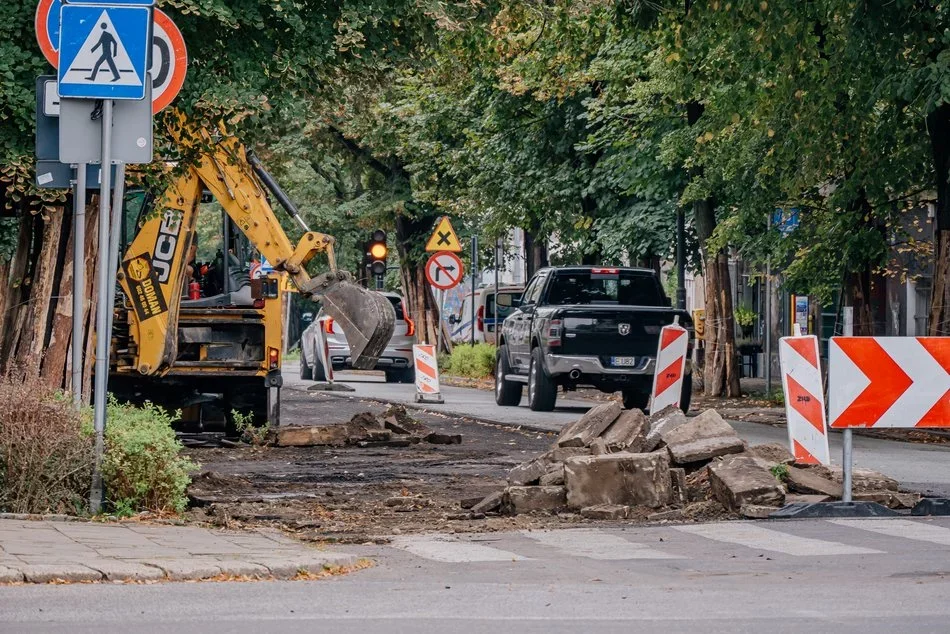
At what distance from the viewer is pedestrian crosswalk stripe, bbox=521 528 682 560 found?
10219 mm

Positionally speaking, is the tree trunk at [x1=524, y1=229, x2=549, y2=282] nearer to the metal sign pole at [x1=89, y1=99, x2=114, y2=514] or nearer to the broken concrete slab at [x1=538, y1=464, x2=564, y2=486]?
the broken concrete slab at [x1=538, y1=464, x2=564, y2=486]

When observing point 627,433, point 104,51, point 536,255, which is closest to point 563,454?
point 627,433

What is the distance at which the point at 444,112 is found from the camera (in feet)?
130

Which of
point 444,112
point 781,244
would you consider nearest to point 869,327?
point 781,244

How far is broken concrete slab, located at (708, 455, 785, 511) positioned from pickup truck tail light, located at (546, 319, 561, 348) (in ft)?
39.7

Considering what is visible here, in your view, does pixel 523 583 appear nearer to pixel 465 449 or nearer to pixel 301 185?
pixel 465 449

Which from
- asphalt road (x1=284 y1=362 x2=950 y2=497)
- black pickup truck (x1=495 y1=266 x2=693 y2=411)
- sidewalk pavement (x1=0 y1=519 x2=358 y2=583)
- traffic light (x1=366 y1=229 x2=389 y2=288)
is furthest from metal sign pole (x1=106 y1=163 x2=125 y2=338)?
traffic light (x1=366 y1=229 x2=389 y2=288)

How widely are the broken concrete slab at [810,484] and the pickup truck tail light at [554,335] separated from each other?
11958mm

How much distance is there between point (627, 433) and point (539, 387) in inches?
460

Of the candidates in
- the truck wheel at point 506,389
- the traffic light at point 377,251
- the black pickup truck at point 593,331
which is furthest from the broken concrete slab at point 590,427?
the traffic light at point 377,251

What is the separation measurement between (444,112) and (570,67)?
8748 millimetres

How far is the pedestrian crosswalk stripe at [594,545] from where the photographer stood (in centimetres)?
1022

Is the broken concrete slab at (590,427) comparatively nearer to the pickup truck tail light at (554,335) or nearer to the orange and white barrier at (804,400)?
the orange and white barrier at (804,400)

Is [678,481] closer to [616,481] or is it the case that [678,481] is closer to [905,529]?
[616,481]
